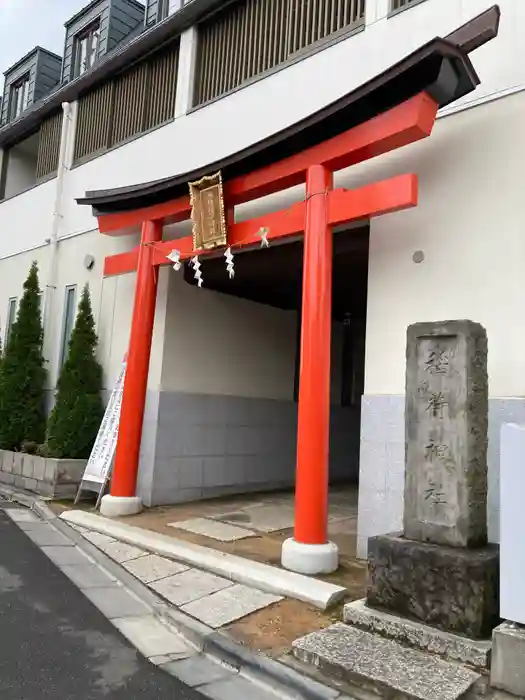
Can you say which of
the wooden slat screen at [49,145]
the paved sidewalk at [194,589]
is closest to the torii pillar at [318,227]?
the paved sidewalk at [194,589]

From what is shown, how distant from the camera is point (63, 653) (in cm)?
360

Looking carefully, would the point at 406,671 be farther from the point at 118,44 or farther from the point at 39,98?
the point at 39,98

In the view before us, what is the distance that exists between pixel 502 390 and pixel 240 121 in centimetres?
517

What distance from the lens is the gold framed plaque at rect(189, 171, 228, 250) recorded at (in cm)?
657

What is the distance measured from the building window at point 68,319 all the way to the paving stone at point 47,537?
3.93m

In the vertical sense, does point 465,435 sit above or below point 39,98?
below

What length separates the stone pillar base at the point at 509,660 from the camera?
3.01m

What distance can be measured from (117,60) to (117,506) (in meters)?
7.59

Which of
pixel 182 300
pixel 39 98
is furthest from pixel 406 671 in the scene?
pixel 39 98

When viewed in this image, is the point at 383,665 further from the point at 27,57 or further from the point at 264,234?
the point at 27,57

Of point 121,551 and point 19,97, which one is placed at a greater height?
point 19,97

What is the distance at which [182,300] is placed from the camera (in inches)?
342

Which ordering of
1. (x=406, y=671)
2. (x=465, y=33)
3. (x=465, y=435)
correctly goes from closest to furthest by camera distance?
(x=406, y=671) < (x=465, y=435) < (x=465, y=33)

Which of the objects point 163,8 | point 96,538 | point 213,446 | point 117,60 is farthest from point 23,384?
point 163,8
